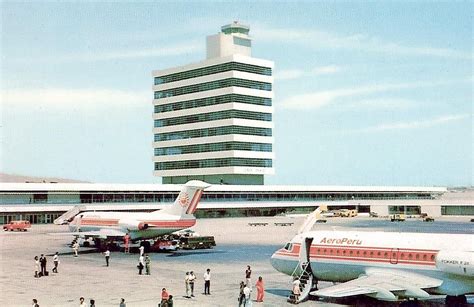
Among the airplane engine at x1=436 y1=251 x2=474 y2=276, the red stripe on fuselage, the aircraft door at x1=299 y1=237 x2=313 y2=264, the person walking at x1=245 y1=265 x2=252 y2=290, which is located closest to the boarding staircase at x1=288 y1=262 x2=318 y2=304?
the aircraft door at x1=299 y1=237 x2=313 y2=264

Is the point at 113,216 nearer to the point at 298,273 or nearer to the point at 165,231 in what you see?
the point at 165,231

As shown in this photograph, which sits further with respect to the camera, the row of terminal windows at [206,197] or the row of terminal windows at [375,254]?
the row of terminal windows at [206,197]

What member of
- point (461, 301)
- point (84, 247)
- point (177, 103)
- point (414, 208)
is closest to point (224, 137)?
point (177, 103)

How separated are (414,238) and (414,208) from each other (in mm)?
121530

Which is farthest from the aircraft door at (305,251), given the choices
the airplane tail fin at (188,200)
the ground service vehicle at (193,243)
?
the ground service vehicle at (193,243)

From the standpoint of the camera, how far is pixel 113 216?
56.8m

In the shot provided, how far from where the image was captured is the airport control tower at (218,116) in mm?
142375

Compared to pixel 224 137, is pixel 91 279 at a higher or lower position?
lower

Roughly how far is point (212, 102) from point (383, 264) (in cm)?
11997

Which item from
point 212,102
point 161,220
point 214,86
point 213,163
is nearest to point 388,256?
point 161,220

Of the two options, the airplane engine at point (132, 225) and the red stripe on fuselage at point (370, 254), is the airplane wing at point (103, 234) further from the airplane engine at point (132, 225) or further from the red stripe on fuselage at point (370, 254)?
the red stripe on fuselage at point (370, 254)

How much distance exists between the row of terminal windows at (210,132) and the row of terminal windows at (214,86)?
10097mm

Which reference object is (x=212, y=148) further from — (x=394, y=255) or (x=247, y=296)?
(x=247, y=296)

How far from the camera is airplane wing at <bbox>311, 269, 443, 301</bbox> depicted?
2444 centimetres
